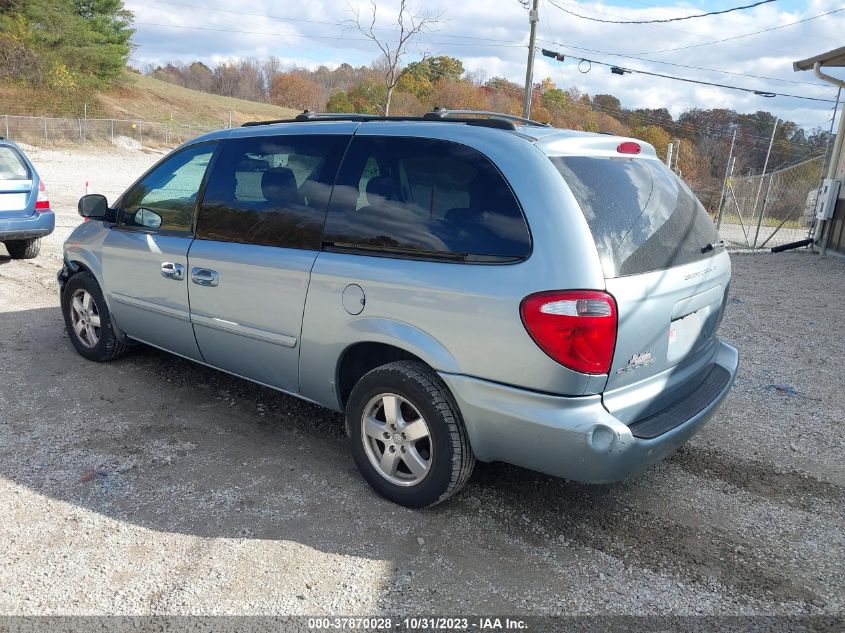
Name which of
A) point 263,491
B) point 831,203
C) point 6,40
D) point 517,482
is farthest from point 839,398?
point 6,40

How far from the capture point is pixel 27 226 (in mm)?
8391

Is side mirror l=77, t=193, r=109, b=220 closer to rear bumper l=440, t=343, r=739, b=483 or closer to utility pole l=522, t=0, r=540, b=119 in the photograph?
rear bumper l=440, t=343, r=739, b=483

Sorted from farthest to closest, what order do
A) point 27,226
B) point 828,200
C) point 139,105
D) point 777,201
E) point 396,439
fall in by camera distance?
point 139,105 → point 777,201 → point 828,200 → point 27,226 → point 396,439

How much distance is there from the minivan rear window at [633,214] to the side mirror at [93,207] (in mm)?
3396

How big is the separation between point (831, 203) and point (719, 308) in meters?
10.5

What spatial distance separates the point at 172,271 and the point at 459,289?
86.1 inches

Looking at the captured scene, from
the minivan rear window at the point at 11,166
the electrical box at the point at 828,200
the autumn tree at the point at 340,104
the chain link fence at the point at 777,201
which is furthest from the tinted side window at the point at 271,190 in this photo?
the autumn tree at the point at 340,104

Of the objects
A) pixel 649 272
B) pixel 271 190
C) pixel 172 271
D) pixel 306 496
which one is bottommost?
pixel 306 496

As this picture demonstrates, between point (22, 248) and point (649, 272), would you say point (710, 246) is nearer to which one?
point (649, 272)

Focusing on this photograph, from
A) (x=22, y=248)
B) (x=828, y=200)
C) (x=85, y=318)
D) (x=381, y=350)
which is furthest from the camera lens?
(x=828, y=200)

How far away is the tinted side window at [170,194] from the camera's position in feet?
13.8

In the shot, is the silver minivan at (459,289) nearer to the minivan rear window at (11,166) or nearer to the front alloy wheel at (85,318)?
the front alloy wheel at (85,318)

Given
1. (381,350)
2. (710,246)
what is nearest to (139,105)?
(381,350)

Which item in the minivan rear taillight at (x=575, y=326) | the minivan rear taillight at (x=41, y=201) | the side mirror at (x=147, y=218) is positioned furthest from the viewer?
the minivan rear taillight at (x=41, y=201)
